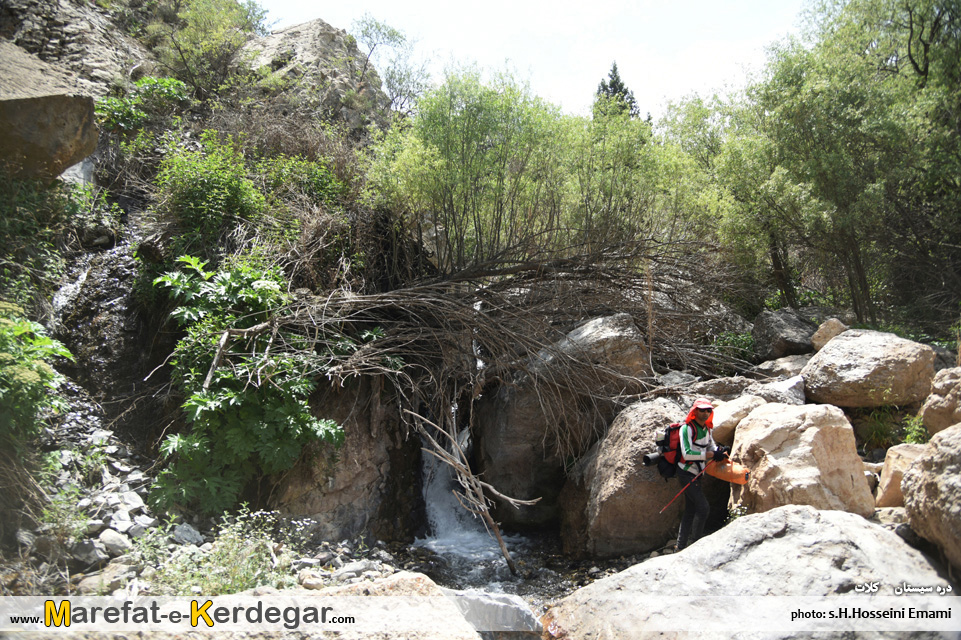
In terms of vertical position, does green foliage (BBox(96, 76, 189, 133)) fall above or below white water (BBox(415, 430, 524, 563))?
above

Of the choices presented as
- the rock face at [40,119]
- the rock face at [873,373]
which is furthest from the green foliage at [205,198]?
the rock face at [873,373]

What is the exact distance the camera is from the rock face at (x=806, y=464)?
4.54 m

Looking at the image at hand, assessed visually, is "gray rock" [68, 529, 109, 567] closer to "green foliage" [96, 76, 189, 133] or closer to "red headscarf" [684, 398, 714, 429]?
"red headscarf" [684, 398, 714, 429]

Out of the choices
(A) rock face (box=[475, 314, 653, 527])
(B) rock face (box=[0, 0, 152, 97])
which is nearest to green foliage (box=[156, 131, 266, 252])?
(B) rock face (box=[0, 0, 152, 97])

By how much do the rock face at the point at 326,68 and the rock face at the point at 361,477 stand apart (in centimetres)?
772

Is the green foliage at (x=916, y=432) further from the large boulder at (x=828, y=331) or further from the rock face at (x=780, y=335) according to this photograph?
the rock face at (x=780, y=335)

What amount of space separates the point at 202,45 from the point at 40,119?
21.2 ft

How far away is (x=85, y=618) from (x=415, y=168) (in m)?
6.07

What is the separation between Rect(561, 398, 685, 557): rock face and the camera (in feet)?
18.4

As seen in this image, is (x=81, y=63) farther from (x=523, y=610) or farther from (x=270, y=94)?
(x=523, y=610)

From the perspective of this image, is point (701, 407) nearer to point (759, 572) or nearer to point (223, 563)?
point (759, 572)

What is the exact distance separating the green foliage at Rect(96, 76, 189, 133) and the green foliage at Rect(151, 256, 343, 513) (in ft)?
15.3

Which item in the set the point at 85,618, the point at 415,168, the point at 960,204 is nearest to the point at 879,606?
the point at 85,618

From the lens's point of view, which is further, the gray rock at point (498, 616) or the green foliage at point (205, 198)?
the green foliage at point (205, 198)
